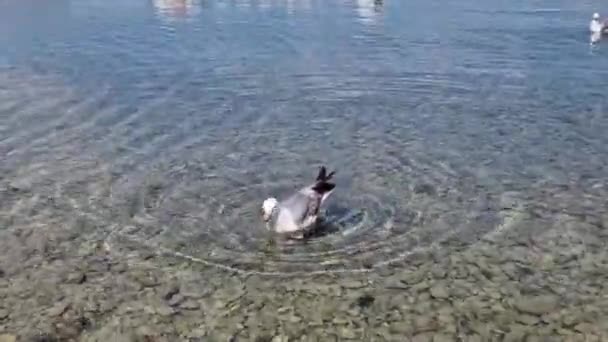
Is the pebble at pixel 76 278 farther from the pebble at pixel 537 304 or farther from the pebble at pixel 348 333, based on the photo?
the pebble at pixel 537 304

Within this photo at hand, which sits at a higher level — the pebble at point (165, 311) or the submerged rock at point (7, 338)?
the pebble at point (165, 311)

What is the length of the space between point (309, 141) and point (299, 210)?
537 centimetres

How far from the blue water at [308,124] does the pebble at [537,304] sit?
210cm

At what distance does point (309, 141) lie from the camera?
17.5 m

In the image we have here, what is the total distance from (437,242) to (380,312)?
7.73ft

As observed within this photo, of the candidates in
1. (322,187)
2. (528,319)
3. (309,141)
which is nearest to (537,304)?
(528,319)

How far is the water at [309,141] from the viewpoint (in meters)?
12.5

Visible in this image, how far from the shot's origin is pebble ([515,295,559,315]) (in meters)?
10.6

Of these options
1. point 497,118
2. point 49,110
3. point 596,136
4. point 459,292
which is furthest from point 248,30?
point 459,292

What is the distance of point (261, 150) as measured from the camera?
666 inches

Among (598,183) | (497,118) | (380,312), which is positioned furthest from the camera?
(497,118)

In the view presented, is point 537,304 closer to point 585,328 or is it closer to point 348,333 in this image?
point 585,328

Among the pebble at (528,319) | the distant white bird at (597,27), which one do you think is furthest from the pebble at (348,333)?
the distant white bird at (597,27)

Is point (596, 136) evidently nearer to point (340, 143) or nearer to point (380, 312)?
point (340, 143)
